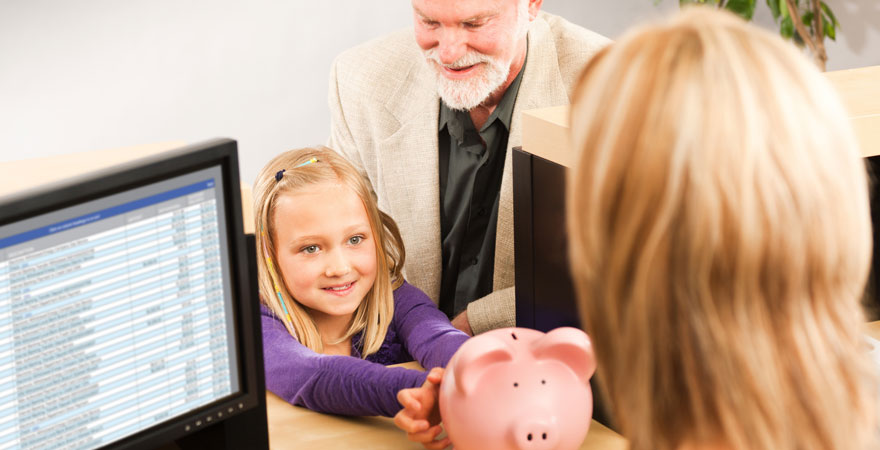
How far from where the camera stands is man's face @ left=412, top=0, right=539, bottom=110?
1671mm

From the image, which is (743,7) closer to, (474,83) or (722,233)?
(474,83)

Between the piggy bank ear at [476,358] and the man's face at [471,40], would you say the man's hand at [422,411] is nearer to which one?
the piggy bank ear at [476,358]

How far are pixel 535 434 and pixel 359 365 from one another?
298 millimetres

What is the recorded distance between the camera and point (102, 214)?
0.72m

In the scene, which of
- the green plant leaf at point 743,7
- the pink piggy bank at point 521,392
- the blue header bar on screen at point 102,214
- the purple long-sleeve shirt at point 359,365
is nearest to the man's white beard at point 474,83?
the purple long-sleeve shirt at point 359,365

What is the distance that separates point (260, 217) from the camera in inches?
48.4

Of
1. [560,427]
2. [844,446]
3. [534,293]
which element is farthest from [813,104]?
[534,293]

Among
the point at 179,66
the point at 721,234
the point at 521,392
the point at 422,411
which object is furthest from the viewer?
the point at 179,66

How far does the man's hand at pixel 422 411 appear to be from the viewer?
38.7 inches

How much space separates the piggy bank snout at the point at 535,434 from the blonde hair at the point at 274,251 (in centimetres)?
44

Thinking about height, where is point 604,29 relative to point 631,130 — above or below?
below

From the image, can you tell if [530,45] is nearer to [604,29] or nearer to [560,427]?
[560,427]

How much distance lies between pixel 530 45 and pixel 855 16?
179 centimetres

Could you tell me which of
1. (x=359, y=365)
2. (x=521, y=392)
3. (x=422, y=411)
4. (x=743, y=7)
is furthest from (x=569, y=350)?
(x=743, y=7)
